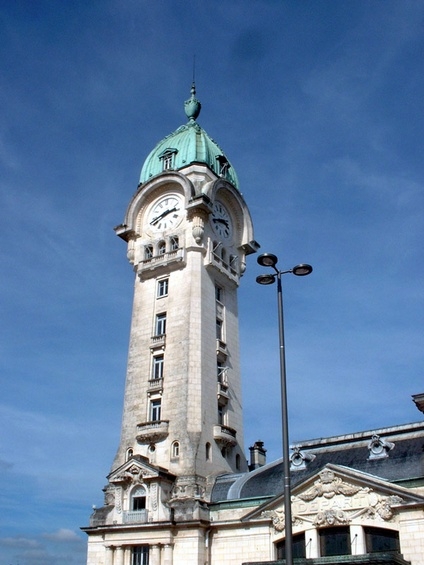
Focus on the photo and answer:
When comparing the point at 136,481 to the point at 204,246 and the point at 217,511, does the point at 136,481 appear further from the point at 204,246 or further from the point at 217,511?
the point at 204,246

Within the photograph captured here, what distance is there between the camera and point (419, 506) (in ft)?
111

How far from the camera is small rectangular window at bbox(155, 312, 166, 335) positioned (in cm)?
5188

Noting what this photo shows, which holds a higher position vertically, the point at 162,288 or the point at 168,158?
the point at 168,158

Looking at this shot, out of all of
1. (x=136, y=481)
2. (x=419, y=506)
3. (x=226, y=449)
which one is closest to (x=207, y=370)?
(x=226, y=449)

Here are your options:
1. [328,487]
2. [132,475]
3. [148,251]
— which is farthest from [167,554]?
[148,251]

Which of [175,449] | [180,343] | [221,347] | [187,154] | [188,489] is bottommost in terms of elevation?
[188,489]

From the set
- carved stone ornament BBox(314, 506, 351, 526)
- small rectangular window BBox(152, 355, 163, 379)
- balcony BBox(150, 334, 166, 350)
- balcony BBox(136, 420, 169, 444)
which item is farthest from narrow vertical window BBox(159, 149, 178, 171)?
carved stone ornament BBox(314, 506, 351, 526)

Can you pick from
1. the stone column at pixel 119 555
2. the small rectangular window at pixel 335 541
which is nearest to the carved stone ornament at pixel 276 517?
the small rectangular window at pixel 335 541

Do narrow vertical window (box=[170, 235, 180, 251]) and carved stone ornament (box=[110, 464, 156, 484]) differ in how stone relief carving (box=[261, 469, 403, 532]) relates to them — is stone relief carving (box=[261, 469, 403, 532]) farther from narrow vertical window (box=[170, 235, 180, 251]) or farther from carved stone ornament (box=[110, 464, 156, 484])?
narrow vertical window (box=[170, 235, 180, 251])

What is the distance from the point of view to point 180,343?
162ft

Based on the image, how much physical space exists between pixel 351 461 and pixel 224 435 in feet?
35.0

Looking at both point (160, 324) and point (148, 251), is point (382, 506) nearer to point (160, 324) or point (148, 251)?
point (160, 324)

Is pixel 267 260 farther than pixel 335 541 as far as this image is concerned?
No

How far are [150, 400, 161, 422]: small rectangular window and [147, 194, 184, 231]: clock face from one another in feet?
50.9
